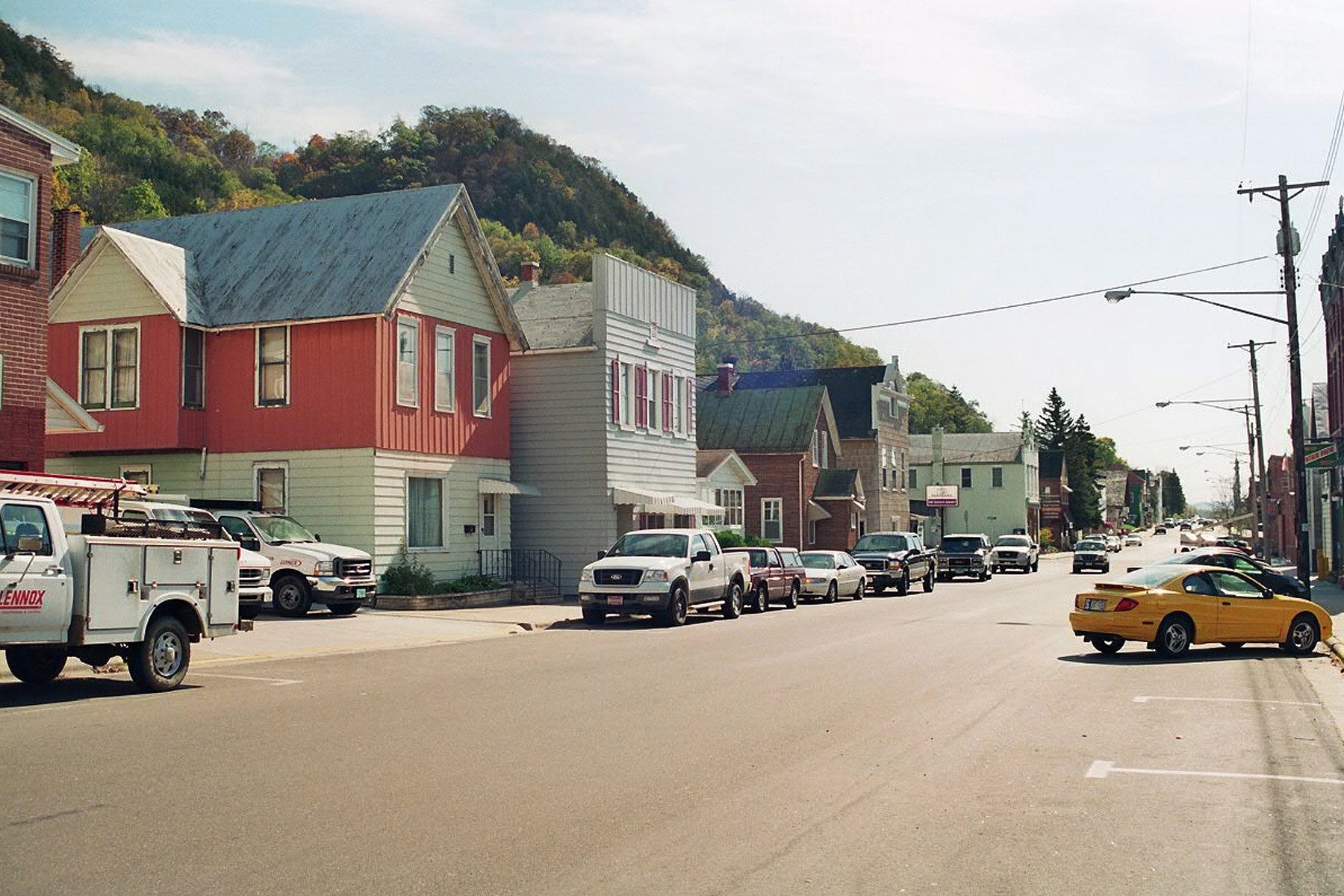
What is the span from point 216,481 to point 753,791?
23954mm

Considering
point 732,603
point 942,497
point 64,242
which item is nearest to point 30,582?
point 732,603

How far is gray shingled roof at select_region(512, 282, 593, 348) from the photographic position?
35844 millimetres

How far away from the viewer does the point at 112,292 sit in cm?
3038

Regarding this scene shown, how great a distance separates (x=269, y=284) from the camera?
30.9m

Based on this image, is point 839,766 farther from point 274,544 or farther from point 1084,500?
point 1084,500

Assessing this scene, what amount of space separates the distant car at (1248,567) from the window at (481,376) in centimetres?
1663

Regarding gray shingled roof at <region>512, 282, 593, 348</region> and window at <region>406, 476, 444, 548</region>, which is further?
gray shingled roof at <region>512, 282, 593, 348</region>

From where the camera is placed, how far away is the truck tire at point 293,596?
24.9m

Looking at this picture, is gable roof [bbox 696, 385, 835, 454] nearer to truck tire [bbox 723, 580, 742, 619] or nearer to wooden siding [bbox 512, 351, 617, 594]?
wooden siding [bbox 512, 351, 617, 594]

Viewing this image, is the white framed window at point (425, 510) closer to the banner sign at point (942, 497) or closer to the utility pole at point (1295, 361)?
the utility pole at point (1295, 361)

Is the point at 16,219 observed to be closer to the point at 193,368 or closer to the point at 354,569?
the point at 354,569

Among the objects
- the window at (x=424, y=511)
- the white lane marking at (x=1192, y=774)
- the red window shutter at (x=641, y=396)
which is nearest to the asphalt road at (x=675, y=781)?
the white lane marking at (x=1192, y=774)

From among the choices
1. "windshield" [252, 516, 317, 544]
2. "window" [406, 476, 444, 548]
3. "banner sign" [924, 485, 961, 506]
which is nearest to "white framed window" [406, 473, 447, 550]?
"window" [406, 476, 444, 548]

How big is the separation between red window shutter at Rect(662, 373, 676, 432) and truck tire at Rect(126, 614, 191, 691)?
25.3m
